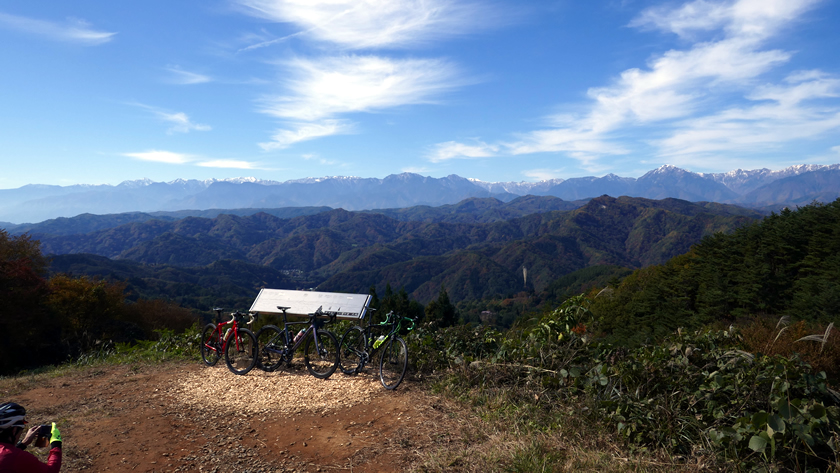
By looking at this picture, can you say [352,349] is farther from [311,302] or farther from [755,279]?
[755,279]

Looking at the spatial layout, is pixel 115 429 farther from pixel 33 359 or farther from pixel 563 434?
pixel 33 359

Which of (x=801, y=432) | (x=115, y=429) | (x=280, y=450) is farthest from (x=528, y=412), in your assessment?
(x=115, y=429)

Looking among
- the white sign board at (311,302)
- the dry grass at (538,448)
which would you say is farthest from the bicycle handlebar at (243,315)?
the dry grass at (538,448)

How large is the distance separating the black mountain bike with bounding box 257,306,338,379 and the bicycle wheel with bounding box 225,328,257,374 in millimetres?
128

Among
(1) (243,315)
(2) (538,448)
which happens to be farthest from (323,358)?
(2) (538,448)

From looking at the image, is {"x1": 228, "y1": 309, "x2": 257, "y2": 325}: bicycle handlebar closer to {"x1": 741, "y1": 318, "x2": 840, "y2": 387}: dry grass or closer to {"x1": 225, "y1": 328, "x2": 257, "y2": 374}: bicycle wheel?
{"x1": 225, "y1": 328, "x2": 257, "y2": 374}: bicycle wheel

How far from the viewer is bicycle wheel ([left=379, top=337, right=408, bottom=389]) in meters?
5.81

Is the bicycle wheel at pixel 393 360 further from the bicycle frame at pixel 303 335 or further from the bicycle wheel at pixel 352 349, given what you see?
the bicycle frame at pixel 303 335

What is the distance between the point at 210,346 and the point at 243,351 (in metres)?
0.93

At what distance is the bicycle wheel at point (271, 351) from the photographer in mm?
6691

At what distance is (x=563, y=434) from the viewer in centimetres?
388

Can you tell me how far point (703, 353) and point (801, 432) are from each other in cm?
145

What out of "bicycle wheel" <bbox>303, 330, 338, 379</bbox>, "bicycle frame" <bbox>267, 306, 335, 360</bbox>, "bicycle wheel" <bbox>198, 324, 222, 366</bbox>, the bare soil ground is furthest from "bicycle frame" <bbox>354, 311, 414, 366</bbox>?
"bicycle wheel" <bbox>198, 324, 222, 366</bbox>

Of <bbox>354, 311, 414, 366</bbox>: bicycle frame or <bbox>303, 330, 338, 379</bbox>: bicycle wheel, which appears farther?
<bbox>303, 330, 338, 379</bbox>: bicycle wheel
